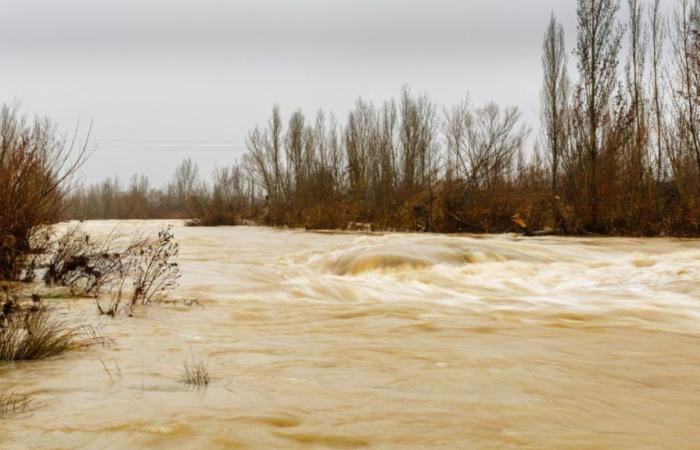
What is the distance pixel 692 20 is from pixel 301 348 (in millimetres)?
18853

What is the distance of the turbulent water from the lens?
7.13 feet

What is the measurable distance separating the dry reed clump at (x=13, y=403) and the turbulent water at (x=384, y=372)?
64mm

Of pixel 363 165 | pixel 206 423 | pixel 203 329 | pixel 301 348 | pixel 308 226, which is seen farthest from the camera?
pixel 363 165

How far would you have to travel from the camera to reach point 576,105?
56.0 feet

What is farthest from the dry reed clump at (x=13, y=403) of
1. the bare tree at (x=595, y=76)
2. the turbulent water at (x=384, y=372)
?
the bare tree at (x=595, y=76)

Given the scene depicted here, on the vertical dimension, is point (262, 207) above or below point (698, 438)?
above

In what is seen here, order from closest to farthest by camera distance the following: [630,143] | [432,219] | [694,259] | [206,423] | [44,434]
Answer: [44,434] < [206,423] < [694,259] < [630,143] < [432,219]

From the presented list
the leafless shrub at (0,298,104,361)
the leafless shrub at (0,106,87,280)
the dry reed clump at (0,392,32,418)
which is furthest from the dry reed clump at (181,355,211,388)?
the leafless shrub at (0,106,87,280)

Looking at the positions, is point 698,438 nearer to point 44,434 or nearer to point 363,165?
point 44,434

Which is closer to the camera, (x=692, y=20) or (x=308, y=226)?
(x=692, y=20)

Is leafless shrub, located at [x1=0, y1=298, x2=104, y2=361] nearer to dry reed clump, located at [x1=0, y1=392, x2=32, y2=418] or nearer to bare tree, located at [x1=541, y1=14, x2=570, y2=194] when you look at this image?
dry reed clump, located at [x1=0, y1=392, x2=32, y2=418]

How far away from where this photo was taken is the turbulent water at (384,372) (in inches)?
85.5

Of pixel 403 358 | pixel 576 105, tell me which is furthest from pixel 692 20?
pixel 403 358

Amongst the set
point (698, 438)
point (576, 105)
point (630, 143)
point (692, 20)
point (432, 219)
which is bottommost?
point (698, 438)
